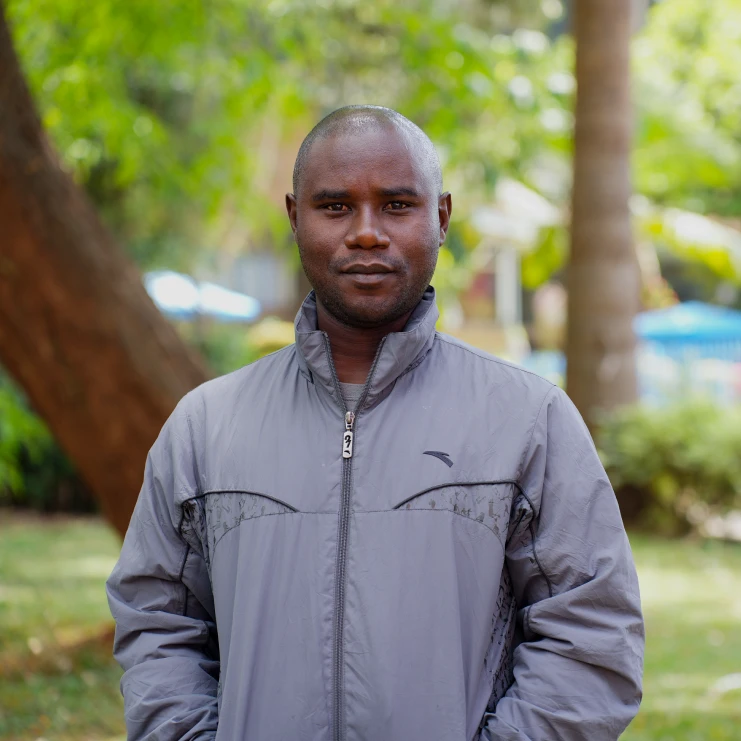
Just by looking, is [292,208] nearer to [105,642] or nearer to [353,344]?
[353,344]

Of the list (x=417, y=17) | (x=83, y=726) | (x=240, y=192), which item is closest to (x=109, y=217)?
(x=240, y=192)

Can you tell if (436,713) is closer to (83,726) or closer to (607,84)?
(83,726)

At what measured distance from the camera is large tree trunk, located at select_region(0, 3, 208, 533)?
538 cm

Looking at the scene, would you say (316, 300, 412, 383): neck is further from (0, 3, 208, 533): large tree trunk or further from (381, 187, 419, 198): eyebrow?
(0, 3, 208, 533): large tree trunk

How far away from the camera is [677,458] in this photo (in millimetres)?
11641

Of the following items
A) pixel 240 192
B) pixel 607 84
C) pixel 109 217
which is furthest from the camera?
pixel 109 217

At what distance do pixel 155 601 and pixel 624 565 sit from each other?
98 cm

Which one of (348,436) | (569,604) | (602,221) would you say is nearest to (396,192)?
(348,436)

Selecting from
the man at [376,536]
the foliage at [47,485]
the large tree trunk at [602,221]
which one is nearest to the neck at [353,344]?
the man at [376,536]

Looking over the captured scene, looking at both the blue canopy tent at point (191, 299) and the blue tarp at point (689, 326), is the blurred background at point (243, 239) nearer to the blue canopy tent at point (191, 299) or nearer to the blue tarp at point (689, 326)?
the blue canopy tent at point (191, 299)

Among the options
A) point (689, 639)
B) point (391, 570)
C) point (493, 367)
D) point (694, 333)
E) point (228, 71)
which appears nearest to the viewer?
point (391, 570)

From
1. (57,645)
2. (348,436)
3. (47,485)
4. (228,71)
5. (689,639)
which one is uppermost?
(228,71)

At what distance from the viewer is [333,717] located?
203 cm

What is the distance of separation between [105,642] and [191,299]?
11986mm
